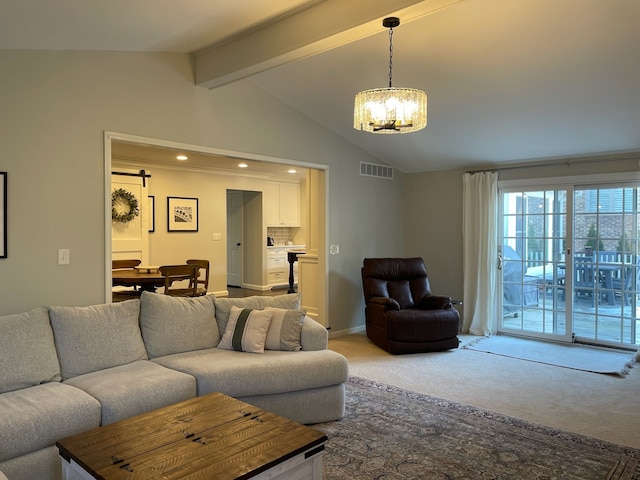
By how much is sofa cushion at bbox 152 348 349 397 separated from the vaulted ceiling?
2.15m

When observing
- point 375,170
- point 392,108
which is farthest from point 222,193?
point 392,108

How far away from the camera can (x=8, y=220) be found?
3.41 m

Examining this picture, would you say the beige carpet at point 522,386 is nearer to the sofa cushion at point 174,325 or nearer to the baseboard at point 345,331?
the baseboard at point 345,331

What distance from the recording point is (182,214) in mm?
8594

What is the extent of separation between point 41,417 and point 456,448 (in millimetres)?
2300

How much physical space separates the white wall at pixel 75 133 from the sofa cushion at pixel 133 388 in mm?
1032

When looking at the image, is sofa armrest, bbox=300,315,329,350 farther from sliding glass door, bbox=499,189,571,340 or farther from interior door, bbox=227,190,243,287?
interior door, bbox=227,190,243,287

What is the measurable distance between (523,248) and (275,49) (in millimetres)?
4033

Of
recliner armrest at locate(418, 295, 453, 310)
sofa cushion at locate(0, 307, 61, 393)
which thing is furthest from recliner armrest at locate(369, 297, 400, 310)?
sofa cushion at locate(0, 307, 61, 393)

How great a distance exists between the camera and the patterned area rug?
2.68 m

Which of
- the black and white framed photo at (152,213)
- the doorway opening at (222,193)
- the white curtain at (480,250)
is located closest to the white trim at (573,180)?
the white curtain at (480,250)

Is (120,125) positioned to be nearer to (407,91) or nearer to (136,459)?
(407,91)

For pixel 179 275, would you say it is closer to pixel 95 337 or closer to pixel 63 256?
pixel 63 256

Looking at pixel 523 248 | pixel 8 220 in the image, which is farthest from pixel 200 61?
pixel 523 248
